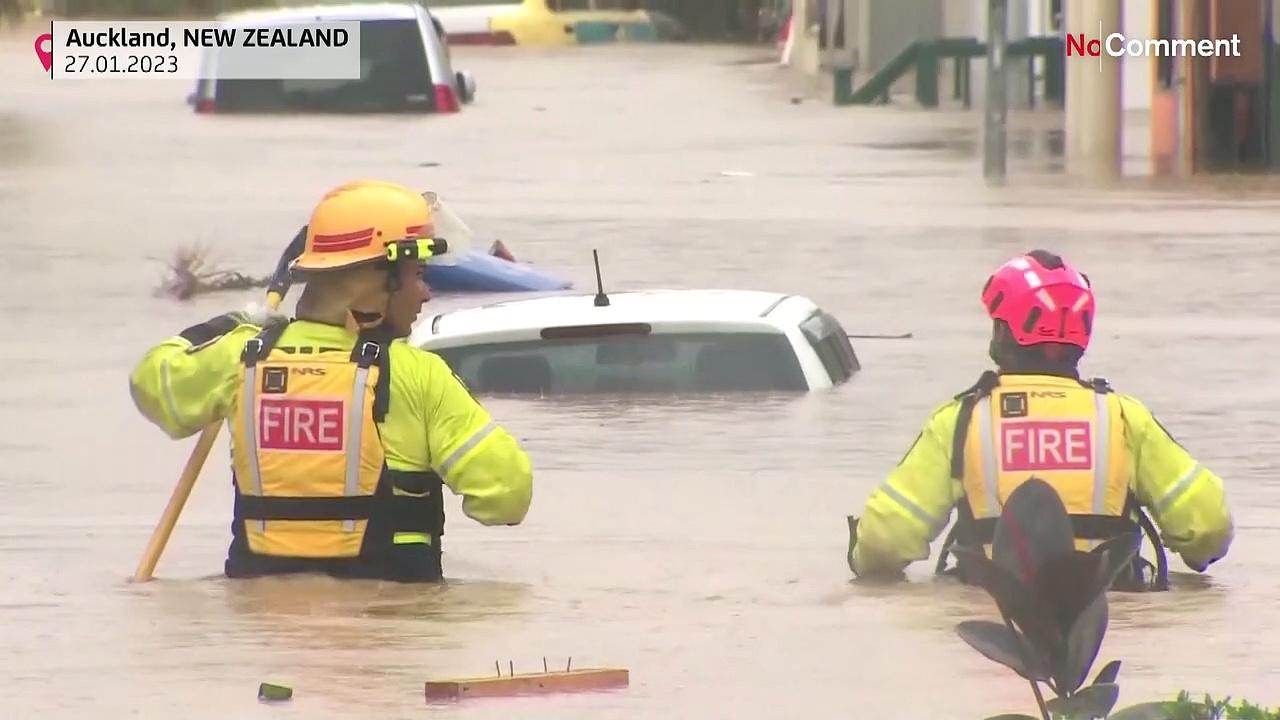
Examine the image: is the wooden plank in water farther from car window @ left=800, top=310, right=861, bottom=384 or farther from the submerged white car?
car window @ left=800, top=310, right=861, bottom=384

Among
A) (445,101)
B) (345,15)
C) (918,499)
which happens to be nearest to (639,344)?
(918,499)

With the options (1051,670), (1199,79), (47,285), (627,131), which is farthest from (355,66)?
(1051,670)

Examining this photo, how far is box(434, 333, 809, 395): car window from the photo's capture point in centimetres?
1402

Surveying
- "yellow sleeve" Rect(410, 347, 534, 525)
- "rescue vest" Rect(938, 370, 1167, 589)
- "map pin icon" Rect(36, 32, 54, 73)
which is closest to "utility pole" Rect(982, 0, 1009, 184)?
"rescue vest" Rect(938, 370, 1167, 589)

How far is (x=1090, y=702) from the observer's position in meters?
5.05

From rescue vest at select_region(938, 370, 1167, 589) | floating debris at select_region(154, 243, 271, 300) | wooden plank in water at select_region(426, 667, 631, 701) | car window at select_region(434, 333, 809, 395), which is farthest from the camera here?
floating debris at select_region(154, 243, 271, 300)

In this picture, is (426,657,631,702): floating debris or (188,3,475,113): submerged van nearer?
(426,657,631,702): floating debris

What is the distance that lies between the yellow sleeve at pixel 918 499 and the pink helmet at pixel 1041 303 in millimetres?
258

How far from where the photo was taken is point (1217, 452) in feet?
42.7

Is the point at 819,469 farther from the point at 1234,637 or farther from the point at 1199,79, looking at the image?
the point at 1199,79

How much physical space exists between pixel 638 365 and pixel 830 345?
1189 mm

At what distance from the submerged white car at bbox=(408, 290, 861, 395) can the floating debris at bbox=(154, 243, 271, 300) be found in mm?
6271

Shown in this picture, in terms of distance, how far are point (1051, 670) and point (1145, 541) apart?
5268 millimetres

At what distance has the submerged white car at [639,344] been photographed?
13664 millimetres
